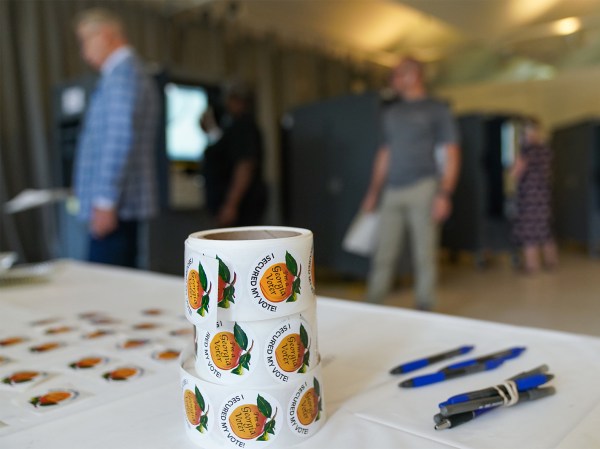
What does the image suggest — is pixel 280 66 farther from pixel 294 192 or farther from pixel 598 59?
pixel 598 59

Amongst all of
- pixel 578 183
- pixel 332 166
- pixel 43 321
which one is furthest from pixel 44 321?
pixel 578 183

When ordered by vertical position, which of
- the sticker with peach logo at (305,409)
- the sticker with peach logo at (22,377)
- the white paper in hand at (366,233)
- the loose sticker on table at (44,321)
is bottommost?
the white paper in hand at (366,233)

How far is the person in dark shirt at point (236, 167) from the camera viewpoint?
9.43 feet

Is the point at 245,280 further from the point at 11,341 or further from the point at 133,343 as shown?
the point at 11,341

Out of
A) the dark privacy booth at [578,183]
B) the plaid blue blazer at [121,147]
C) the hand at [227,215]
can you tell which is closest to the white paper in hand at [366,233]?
the hand at [227,215]

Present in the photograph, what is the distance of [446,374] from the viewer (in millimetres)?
566

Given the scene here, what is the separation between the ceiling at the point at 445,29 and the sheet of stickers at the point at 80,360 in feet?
9.49

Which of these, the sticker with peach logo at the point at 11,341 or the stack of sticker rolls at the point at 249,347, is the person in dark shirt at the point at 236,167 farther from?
the stack of sticker rolls at the point at 249,347

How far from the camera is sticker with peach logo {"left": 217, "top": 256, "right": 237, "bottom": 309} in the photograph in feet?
1.42

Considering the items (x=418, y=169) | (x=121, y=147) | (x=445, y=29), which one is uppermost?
(x=445, y=29)

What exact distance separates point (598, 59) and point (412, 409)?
230 inches

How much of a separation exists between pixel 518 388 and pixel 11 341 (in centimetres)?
66

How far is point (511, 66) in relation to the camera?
6.30m

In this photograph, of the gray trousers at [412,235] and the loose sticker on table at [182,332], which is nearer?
the loose sticker on table at [182,332]
